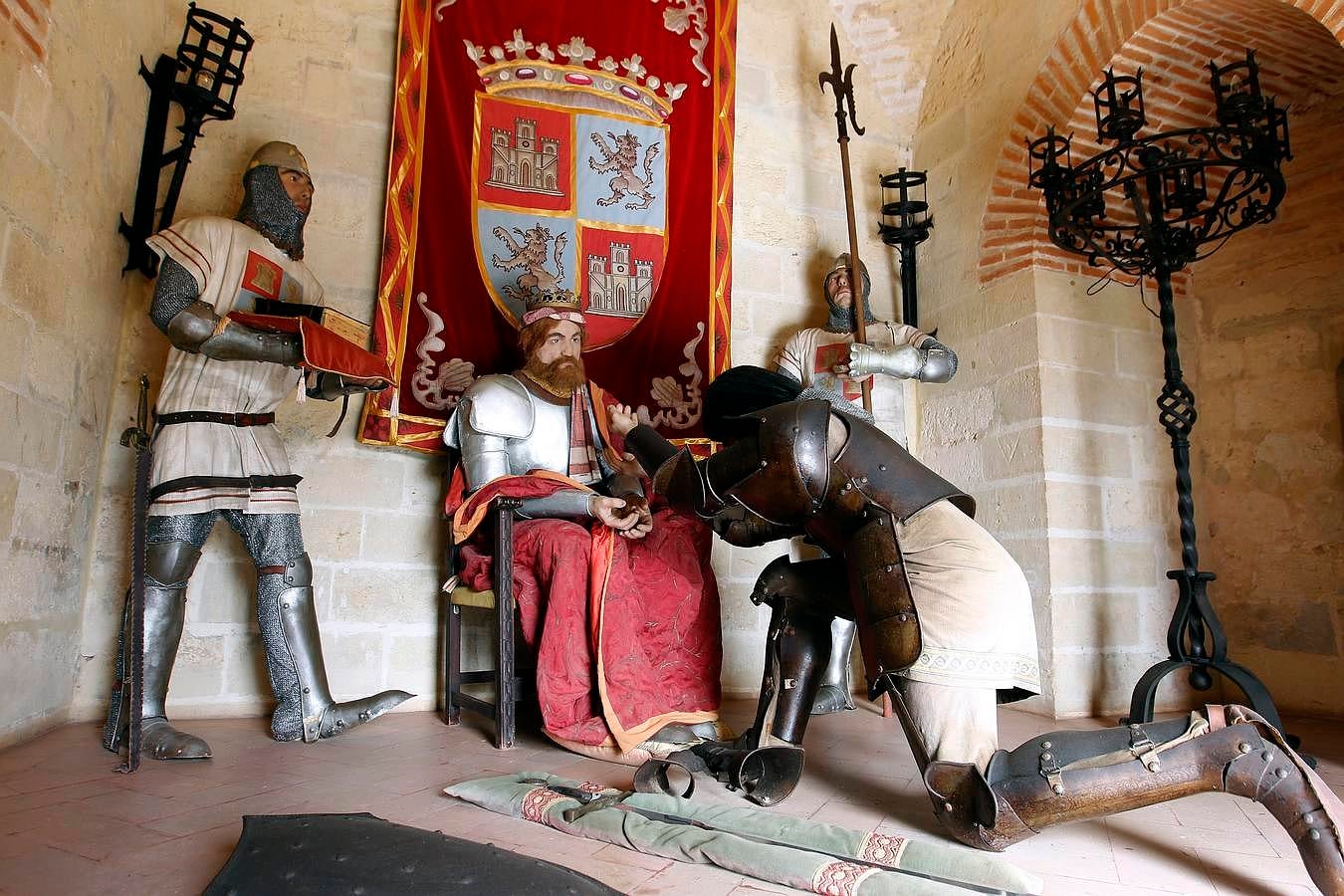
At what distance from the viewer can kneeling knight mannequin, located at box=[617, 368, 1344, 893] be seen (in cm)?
155

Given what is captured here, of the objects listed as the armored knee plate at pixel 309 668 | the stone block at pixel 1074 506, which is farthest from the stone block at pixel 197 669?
the stone block at pixel 1074 506

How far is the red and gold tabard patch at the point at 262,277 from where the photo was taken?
288 cm

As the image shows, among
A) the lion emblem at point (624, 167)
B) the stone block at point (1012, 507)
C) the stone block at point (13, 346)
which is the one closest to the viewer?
the stone block at point (13, 346)

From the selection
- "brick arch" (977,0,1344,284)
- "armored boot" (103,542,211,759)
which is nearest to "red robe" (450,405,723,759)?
"armored boot" (103,542,211,759)

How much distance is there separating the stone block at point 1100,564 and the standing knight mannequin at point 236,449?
9.18 ft

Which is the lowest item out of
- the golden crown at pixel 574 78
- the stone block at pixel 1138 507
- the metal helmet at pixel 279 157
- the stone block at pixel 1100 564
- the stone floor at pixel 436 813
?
the stone floor at pixel 436 813

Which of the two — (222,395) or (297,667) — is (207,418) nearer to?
(222,395)

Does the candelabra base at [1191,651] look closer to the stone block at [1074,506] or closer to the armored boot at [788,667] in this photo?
the stone block at [1074,506]

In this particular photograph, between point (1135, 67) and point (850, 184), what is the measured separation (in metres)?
1.31

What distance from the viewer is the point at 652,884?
62.6 inches

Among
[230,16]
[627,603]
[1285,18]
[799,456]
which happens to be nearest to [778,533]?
[799,456]

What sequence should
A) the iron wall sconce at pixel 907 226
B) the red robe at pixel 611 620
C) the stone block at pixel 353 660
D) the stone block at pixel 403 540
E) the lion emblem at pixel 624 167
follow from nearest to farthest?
the red robe at pixel 611 620
the stone block at pixel 353 660
the stone block at pixel 403 540
the lion emblem at pixel 624 167
the iron wall sconce at pixel 907 226

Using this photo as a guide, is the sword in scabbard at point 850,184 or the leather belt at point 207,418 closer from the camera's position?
the leather belt at point 207,418

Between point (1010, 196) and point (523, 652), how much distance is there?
3139 millimetres
